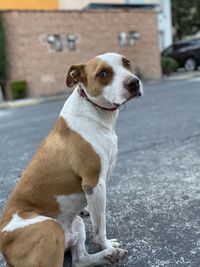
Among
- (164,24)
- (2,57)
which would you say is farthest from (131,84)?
(164,24)

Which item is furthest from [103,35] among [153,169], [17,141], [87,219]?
[87,219]

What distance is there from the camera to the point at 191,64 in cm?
2144

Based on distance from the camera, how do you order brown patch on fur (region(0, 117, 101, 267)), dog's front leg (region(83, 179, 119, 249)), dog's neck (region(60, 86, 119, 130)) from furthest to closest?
dog's neck (region(60, 86, 119, 130)), dog's front leg (region(83, 179, 119, 249)), brown patch on fur (region(0, 117, 101, 267))

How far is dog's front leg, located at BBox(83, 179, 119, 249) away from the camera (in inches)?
98.7

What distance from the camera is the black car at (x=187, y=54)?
21.1 m

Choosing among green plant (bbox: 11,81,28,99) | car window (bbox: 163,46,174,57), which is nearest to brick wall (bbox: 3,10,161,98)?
green plant (bbox: 11,81,28,99)

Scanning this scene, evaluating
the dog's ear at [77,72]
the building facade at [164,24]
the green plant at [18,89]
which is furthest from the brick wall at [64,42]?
the dog's ear at [77,72]

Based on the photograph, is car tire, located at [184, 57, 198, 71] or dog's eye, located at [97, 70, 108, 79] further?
car tire, located at [184, 57, 198, 71]

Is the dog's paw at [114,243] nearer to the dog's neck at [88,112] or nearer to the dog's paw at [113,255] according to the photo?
the dog's paw at [113,255]

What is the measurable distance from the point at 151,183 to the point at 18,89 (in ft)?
38.9

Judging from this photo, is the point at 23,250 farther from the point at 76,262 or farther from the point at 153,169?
the point at 153,169

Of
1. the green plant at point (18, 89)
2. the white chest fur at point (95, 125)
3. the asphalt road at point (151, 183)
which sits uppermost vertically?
the white chest fur at point (95, 125)

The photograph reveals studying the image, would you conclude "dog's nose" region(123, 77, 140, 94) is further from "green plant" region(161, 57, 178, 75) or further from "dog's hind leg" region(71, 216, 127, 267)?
"green plant" region(161, 57, 178, 75)

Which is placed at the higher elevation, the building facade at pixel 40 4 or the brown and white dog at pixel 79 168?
the building facade at pixel 40 4
